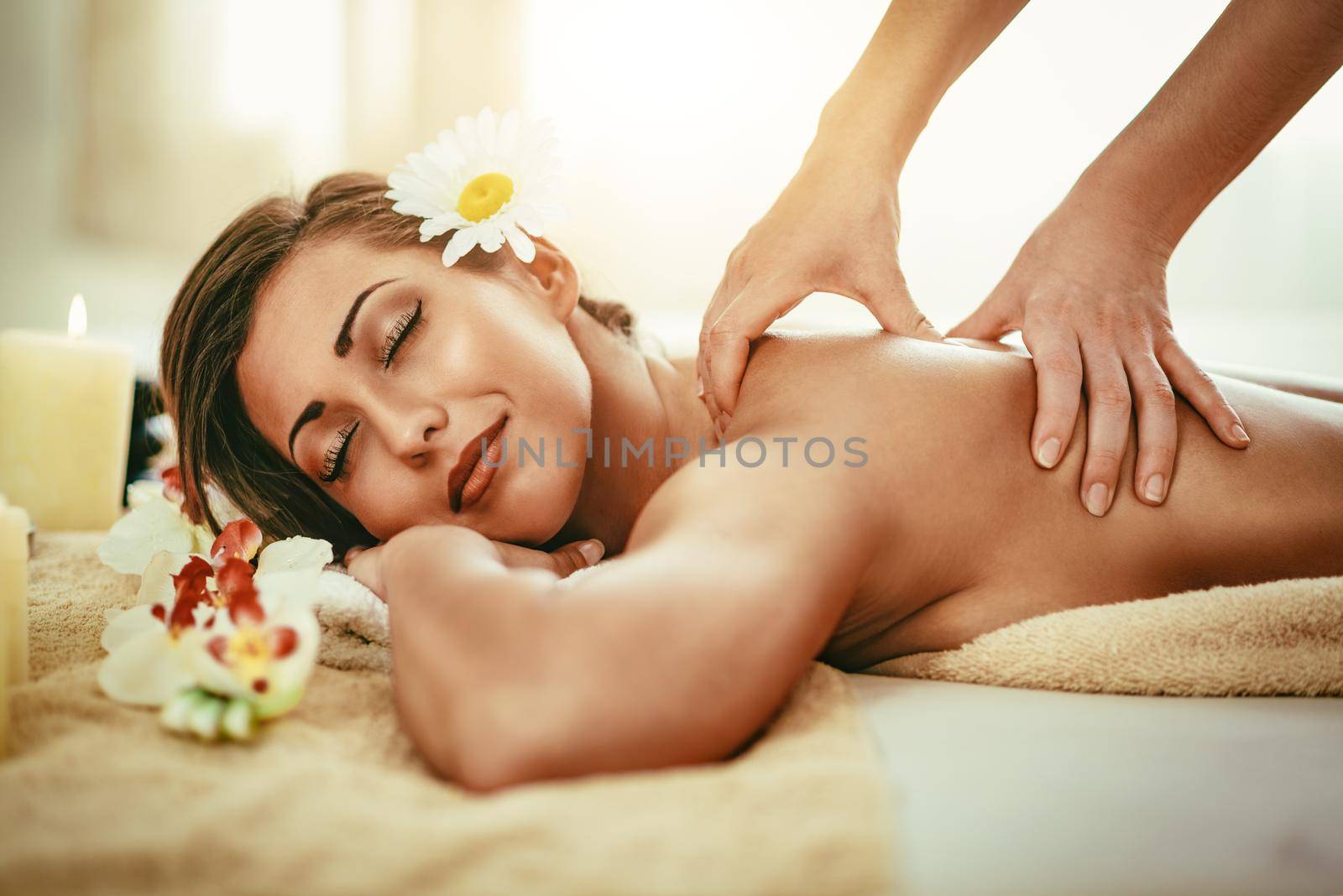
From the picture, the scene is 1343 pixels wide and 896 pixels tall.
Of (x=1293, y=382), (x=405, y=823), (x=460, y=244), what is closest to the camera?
(x=405, y=823)

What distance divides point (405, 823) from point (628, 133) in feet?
8.30

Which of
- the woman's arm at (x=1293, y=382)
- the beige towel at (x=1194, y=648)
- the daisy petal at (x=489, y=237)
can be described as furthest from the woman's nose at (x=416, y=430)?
the woman's arm at (x=1293, y=382)

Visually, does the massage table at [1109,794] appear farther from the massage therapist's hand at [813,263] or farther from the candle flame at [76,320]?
the candle flame at [76,320]

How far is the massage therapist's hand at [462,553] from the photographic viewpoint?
77 cm

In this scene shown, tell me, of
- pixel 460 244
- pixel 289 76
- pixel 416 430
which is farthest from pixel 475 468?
pixel 289 76

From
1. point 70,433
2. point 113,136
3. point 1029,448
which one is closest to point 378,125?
point 113,136

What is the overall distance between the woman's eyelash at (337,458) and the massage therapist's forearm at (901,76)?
0.64 metres

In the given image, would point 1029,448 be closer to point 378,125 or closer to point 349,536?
point 349,536

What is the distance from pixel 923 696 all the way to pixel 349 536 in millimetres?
849

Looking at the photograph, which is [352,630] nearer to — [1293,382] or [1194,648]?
[1194,648]

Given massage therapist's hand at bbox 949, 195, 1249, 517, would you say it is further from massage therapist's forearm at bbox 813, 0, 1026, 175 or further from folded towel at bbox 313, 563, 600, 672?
folded towel at bbox 313, 563, 600, 672

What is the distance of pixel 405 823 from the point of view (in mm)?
490

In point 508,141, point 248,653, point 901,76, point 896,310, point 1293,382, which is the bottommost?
point 248,653

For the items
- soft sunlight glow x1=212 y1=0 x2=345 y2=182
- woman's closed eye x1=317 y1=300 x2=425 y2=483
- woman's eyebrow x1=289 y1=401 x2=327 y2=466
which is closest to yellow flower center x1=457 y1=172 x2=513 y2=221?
woman's closed eye x1=317 y1=300 x2=425 y2=483
